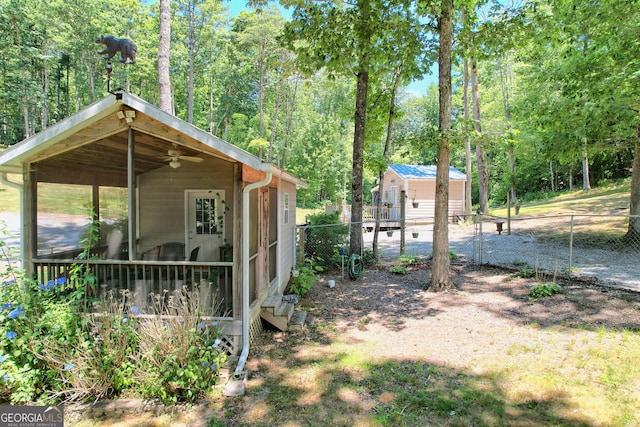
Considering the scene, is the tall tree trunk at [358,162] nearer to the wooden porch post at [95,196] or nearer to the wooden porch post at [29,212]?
the wooden porch post at [95,196]

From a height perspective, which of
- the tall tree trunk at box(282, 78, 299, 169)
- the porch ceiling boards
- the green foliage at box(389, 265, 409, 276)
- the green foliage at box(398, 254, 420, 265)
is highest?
the tall tree trunk at box(282, 78, 299, 169)

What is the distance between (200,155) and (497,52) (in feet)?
24.9

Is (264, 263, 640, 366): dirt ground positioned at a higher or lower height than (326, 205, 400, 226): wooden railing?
lower

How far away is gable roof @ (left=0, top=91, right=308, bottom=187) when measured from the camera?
399 centimetres

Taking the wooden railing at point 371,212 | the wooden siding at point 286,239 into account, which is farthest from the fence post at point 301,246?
the wooden railing at point 371,212

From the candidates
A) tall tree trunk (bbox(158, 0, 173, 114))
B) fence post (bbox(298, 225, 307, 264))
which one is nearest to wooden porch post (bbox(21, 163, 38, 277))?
tall tree trunk (bbox(158, 0, 173, 114))

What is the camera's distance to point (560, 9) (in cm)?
824

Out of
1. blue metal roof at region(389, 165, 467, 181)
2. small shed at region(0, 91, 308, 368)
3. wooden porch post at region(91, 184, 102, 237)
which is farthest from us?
blue metal roof at region(389, 165, 467, 181)

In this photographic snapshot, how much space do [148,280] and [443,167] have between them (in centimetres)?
591

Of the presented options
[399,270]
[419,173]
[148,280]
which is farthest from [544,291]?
[419,173]

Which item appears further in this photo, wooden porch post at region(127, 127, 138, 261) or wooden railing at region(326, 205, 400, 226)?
wooden railing at region(326, 205, 400, 226)

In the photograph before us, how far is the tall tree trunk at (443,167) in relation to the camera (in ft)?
23.8

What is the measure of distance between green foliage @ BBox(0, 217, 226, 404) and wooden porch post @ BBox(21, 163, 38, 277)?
2.12 feet

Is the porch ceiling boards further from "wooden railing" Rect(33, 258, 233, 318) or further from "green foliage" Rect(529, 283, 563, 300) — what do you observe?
"green foliage" Rect(529, 283, 563, 300)
